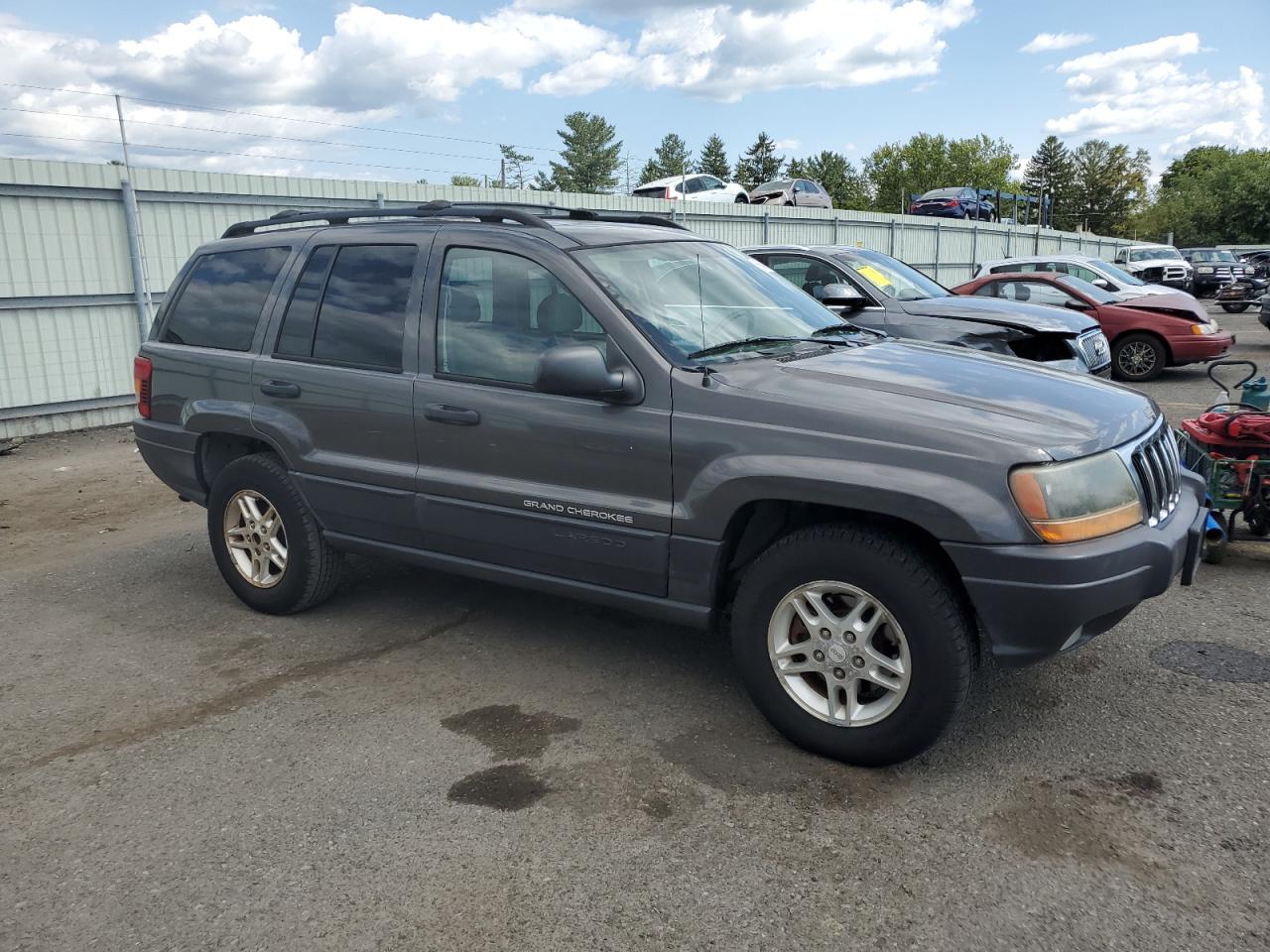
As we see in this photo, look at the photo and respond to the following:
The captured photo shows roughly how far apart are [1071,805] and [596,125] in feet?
267

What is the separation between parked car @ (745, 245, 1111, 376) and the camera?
823 cm

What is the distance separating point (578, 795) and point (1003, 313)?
697 cm

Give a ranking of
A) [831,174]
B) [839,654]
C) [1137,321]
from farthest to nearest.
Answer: [831,174] → [1137,321] → [839,654]

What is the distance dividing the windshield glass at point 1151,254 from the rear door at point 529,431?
32.9 meters

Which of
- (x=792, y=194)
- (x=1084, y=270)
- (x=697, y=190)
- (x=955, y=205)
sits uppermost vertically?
(x=697, y=190)

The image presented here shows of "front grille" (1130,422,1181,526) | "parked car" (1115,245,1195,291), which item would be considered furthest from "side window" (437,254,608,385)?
"parked car" (1115,245,1195,291)

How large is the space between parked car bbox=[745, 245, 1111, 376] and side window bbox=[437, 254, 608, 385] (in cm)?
439

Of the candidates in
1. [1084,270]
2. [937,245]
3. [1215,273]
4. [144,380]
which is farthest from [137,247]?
[1215,273]

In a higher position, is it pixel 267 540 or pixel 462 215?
pixel 462 215

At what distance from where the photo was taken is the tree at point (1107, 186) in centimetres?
11069

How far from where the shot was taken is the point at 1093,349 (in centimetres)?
940

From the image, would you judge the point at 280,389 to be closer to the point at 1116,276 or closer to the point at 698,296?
the point at 698,296

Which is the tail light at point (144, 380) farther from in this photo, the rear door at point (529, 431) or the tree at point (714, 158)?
the tree at point (714, 158)

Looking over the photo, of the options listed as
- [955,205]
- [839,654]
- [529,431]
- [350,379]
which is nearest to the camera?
[839,654]
